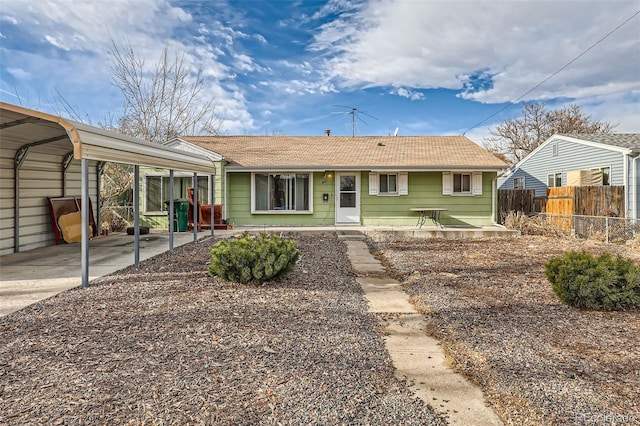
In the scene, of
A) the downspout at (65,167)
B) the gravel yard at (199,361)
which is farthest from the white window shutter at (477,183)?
the downspout at (65,167)

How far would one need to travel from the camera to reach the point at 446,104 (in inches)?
858

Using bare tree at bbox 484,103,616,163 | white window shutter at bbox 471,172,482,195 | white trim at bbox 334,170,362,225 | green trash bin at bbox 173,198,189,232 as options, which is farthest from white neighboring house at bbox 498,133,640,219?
green trash bin at bbox 173,198,189,232

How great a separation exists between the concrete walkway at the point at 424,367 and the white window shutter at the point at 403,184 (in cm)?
797

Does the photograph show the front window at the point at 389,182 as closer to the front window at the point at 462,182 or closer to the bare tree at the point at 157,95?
the front window at the point at 462,182

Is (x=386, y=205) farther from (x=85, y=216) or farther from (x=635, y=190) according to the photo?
(x=85, y=216)

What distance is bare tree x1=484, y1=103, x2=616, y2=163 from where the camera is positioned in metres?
27.9

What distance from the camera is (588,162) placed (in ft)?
45.7

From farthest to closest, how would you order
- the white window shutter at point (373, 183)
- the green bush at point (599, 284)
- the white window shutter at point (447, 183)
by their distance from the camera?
the white window shutter at point (373, 183) < the white window shutter at point (447, 183) < the green bush at point (599, 284)

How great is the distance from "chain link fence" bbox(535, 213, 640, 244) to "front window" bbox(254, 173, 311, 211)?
316 inches

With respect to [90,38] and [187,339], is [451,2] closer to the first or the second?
[187,339]

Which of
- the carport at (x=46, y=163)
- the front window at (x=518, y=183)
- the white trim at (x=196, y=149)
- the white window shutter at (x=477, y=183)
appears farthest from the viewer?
the front window at (x=518, y=183)

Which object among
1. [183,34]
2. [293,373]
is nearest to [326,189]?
[293,373]

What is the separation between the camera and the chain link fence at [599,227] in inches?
403

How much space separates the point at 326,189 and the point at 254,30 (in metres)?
7.48
